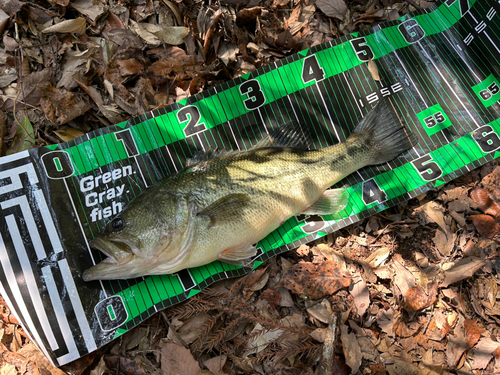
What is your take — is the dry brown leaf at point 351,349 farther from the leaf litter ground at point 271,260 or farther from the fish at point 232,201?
the fish at point 232,201

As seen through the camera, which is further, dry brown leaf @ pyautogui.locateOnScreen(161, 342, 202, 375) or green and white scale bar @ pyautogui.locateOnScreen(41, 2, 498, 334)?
green and white scale bar @ pyautogui.locateOnScreen(41, 2, 498, 334)

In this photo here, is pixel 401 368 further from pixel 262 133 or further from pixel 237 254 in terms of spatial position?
pixel 262 133

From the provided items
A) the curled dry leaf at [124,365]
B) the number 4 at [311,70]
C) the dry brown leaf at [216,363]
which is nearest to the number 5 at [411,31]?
Answer: the number 4 at [311,70]

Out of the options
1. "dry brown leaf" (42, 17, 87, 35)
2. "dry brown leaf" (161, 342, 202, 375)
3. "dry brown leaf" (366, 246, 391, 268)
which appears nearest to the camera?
"dry brown leaf" (161, 342, 202, 375)

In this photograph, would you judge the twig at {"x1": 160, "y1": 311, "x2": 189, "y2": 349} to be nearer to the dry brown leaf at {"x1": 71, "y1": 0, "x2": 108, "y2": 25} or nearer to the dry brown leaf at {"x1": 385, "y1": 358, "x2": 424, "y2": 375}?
the dry brown leaf at {"x1": 385, "y1": 358, "x2": 424, "y2": 375}

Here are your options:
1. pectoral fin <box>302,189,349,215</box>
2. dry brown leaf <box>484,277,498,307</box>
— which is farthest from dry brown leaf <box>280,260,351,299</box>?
dry brown leaf <box>484,277,498,307</box>

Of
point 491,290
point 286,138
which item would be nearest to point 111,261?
point 286,138
